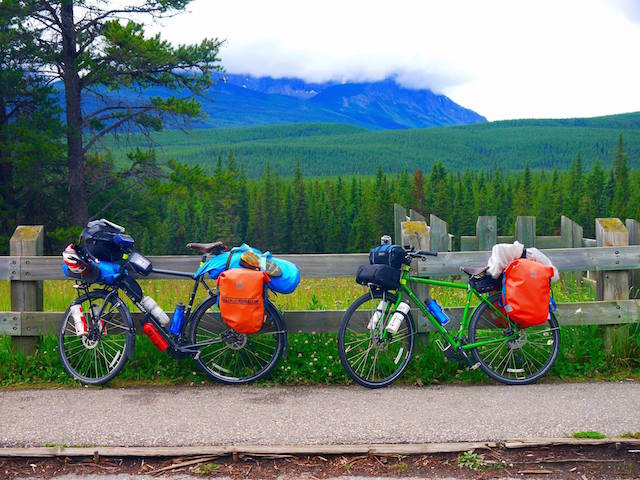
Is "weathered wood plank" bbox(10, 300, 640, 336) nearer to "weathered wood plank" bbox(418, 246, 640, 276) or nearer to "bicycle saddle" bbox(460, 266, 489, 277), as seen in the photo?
"weathered wood plank" bbox(418, 246, 640, 276)

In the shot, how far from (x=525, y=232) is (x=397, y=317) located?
6.99 feet

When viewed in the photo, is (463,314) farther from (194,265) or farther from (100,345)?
(100,345)

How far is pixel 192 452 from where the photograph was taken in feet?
16.7

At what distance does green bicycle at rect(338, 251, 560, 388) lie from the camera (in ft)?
22.5

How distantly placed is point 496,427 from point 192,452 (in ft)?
7.12

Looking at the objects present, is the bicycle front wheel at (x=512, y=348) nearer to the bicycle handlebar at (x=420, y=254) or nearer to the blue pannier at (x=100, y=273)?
the bicycle handlebar at (x=420, y=254)

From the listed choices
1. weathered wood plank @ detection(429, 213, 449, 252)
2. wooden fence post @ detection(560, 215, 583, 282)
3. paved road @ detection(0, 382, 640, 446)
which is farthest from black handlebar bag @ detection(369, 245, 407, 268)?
wooden fence post @ detection(560, 215, 583, 282)

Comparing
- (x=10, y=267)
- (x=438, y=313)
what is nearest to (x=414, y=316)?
(x=438, y=313)

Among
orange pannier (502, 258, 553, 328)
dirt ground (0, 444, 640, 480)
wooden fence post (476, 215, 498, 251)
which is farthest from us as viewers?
wooden fence post (476, 215, 498, 251)

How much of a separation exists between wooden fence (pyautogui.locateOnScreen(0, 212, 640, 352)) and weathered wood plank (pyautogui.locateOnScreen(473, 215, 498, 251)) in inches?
2.4

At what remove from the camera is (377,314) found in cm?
683

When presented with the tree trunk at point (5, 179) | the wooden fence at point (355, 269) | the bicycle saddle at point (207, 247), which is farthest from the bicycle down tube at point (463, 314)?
the tree trunk at point (5, 179)

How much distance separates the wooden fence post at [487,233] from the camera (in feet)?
25.6

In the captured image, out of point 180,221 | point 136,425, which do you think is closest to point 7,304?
point 136,425
